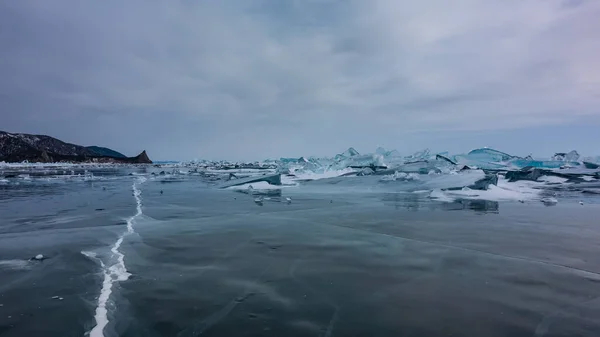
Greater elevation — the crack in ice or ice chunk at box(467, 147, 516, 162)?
ice chunk at box(467, 147, 516, 162)

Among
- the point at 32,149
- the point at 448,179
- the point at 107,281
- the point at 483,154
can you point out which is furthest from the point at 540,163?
the point at 32,149

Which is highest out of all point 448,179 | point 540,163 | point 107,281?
point 540,163

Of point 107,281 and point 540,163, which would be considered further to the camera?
point 540,163

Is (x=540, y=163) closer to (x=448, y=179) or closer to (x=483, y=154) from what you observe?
(x=483, y=154)

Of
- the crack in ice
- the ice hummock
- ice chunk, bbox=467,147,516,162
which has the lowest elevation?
the crack in ice

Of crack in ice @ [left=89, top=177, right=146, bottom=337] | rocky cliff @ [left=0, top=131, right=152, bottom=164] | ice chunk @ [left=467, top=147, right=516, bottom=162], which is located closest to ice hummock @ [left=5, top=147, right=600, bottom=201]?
ice chunk @ [left=467, top=147, right=516, bottom=162]

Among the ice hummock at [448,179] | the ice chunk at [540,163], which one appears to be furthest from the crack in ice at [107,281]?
the ice chunk at [540,163]

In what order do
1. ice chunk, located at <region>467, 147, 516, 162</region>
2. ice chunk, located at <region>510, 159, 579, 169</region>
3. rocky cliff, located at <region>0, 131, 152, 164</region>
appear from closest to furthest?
ice chunk, located at <region>467, 147, 516, 162</region>, ice chunk, located at <region>510, 159, 579, 169</region>, rocky cliff, located at <region>0, 131, 152, 164</region>

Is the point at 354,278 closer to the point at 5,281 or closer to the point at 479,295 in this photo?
the point at 479,295

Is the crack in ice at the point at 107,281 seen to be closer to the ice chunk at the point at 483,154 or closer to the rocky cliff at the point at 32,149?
the ice chunk at the point at 483,154

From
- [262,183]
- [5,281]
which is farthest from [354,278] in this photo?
[262,183]

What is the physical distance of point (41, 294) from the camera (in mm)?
3771

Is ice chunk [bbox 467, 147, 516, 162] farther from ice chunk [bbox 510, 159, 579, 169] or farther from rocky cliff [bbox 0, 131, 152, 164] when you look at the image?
rocky cliff [bbox 0, 131, 152, 164]

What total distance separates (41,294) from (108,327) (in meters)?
1.27
